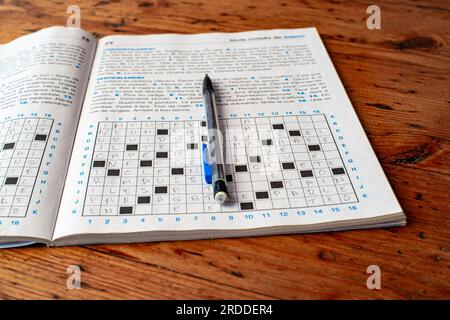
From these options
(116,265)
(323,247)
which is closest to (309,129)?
(323,247)

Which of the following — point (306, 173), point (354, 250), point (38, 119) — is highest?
point (38, 119)

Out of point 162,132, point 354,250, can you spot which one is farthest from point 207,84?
point 354,250

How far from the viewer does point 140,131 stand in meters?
0.55

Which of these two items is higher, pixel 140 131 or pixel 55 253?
pixel 140 131

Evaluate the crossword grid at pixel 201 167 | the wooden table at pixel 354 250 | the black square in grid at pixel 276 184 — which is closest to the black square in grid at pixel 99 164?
the crossword grid at pixel 201 167

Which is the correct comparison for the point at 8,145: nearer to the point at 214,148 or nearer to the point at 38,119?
the point at 38,119

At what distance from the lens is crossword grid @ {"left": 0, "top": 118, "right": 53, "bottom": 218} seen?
1.54 feet

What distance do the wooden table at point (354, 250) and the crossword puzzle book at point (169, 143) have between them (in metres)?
0.02

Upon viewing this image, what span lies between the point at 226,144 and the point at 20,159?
27 cm

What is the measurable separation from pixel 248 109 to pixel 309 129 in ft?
0.32

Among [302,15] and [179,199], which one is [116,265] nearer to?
[179,199]

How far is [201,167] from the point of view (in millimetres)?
511

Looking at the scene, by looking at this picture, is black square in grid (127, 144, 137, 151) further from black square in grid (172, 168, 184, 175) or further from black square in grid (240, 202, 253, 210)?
black square in grid (240, 202, 253, 210)

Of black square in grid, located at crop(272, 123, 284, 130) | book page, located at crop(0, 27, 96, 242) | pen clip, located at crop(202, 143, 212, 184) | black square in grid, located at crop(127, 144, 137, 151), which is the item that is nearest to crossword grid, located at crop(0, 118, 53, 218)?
book page, located at crop(0, 27, 96, 242)
